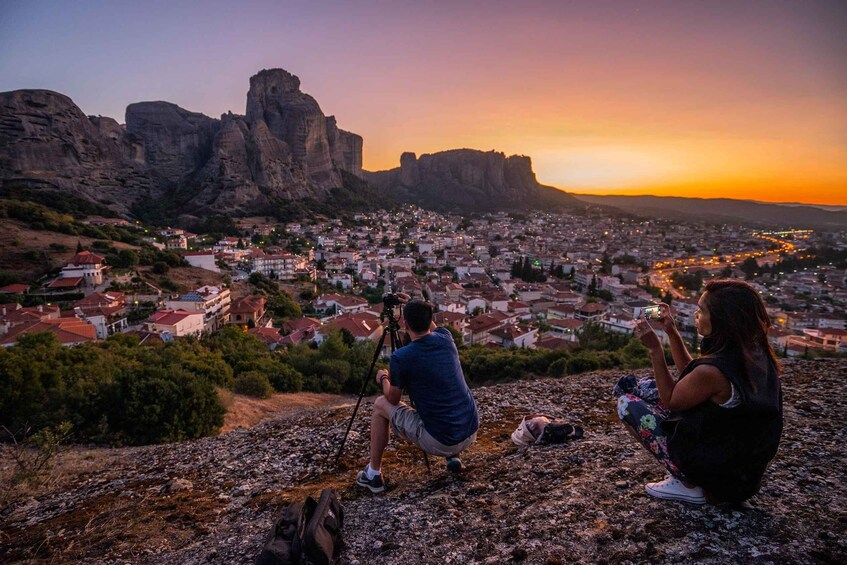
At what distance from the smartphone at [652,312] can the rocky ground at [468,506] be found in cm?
121

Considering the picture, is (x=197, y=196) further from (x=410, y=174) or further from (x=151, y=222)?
(x=410, y=174)

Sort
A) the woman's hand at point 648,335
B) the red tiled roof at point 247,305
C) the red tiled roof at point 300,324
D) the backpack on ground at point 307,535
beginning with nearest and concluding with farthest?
the backpack on ground at point 307,535 < the woman's hand at point 648,335 < the red tiled roof at point 300,324 < the red tiled roof at point 247,305

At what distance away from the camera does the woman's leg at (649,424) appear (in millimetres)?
2729

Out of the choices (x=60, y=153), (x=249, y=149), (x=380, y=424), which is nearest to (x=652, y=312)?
(x=380, y=424)

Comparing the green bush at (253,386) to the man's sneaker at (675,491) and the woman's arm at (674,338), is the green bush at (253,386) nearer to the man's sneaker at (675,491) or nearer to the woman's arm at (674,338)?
the man's sneaker at (675,491)

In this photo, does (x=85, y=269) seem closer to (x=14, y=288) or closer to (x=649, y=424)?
(x=14, y=288)

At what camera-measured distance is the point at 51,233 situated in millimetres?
37219

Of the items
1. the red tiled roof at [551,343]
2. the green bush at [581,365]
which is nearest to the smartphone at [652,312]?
the green bush at [581,365]

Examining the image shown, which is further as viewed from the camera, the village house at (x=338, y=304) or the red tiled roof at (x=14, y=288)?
the village house at (x=338, y=304)

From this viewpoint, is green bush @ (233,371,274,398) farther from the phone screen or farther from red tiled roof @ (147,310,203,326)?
red tiled roof @ (147,310,203,326)

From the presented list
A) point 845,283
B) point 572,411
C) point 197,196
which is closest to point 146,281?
point 572,411

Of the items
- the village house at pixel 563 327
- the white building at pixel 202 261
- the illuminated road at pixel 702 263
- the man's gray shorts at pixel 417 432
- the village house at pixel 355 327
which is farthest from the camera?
the illuminated road at pixel 702 263

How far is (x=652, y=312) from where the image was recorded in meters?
2.99

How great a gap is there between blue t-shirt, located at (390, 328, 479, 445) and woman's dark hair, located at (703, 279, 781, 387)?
1.65 meters
